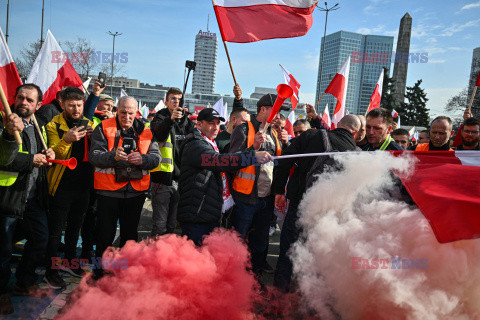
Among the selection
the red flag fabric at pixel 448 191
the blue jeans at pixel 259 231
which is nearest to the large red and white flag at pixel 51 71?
the blue jeans at pixel 259 231

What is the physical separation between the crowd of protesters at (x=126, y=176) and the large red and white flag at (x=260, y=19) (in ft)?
2.68

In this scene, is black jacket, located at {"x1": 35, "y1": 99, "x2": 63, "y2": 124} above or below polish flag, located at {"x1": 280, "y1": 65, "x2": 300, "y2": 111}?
below

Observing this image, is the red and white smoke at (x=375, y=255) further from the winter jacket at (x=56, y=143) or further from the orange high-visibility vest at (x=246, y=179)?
the winter jacket at (x=56, y=143)

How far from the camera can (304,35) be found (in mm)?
3854

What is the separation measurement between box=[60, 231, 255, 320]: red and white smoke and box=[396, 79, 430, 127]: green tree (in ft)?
161

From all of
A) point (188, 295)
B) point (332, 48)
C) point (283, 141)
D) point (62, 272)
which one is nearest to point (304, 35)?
point (283, 141)

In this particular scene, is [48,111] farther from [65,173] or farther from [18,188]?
[18,188]

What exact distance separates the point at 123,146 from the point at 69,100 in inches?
33.1

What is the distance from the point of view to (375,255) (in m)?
1.81

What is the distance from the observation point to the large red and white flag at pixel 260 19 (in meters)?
3.85

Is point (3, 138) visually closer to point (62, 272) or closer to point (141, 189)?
point (141, 189)

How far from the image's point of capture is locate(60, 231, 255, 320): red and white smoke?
1.87 meters

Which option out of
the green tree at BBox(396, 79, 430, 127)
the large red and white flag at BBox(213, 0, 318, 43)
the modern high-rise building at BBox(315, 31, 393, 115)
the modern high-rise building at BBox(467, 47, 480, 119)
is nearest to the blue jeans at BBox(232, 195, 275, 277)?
the large red and white flag at BBox(213, 0, 318, 43)

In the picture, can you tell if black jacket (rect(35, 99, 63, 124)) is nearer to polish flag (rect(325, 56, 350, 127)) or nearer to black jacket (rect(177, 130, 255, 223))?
black jacket (rect(177, 130, 255, 223))
